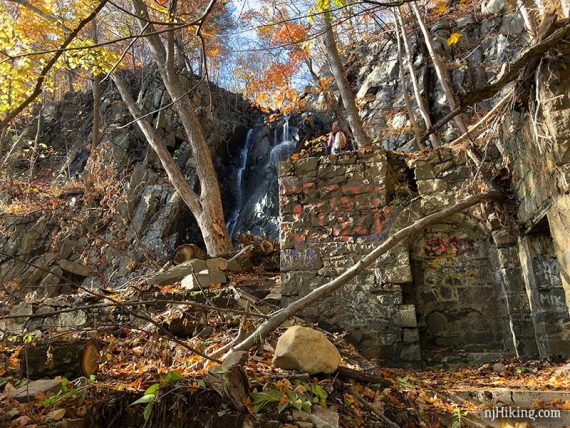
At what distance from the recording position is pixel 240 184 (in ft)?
50.1

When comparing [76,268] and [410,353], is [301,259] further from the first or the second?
[76,268]

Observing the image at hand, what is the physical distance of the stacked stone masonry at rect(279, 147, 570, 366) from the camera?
15.6 feet

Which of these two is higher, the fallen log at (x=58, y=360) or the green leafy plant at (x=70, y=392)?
the fallen log at (x=58, y=360)

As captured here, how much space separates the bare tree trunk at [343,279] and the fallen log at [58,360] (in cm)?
116

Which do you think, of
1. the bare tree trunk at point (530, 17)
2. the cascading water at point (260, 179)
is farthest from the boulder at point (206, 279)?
the cascading water at point (260, 179)

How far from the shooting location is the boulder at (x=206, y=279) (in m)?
5.58

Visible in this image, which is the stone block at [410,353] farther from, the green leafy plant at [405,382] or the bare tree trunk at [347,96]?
the bare tree trunk at [347,96]

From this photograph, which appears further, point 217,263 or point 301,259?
point 217,263

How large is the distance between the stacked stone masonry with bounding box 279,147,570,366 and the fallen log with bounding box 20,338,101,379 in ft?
8.22

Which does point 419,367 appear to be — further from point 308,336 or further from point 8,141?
point 8,141

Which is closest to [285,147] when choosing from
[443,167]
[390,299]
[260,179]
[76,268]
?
[260,179]

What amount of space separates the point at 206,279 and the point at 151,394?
10.3 feet

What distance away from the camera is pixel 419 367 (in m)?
4.71

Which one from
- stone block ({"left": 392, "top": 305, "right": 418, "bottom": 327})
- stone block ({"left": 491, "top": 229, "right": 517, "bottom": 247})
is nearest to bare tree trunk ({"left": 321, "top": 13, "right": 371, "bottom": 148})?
stone block ({"left": 491, "top": 229, "right": 517, "bottom": 247})
